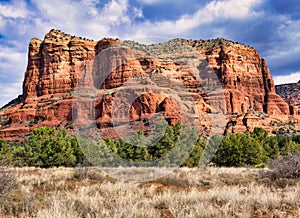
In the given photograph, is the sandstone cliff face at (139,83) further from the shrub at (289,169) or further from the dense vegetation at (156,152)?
the shrub at (289,169)

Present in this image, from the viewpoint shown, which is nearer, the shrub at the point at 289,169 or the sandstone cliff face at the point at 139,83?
the shrub at the point at 289,169

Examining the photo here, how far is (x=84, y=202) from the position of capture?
26.6ft

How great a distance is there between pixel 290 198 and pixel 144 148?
77.3ft

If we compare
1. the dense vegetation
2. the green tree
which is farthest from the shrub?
the green tree

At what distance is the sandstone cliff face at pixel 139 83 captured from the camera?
330ft

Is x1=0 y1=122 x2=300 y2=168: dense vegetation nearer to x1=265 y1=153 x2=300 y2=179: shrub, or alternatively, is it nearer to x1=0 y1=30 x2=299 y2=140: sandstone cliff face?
x1=265 y1=153 x2=300 y2=179: shrub

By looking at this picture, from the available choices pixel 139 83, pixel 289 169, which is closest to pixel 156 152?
pixel 289 169

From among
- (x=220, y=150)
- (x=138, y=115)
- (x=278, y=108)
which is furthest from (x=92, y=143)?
(x=278, y=108)

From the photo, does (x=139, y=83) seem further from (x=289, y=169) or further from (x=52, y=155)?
(x=289, y=169)

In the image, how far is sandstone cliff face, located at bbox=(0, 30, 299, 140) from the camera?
100 meters

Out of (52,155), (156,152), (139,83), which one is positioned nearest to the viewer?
(156,152)

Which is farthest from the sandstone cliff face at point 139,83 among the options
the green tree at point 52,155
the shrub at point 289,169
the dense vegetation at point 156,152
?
the shrub at point 289,169

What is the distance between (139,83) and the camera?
338 ft

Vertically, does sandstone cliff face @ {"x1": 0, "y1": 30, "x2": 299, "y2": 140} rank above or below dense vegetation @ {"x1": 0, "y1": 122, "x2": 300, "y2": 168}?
above
